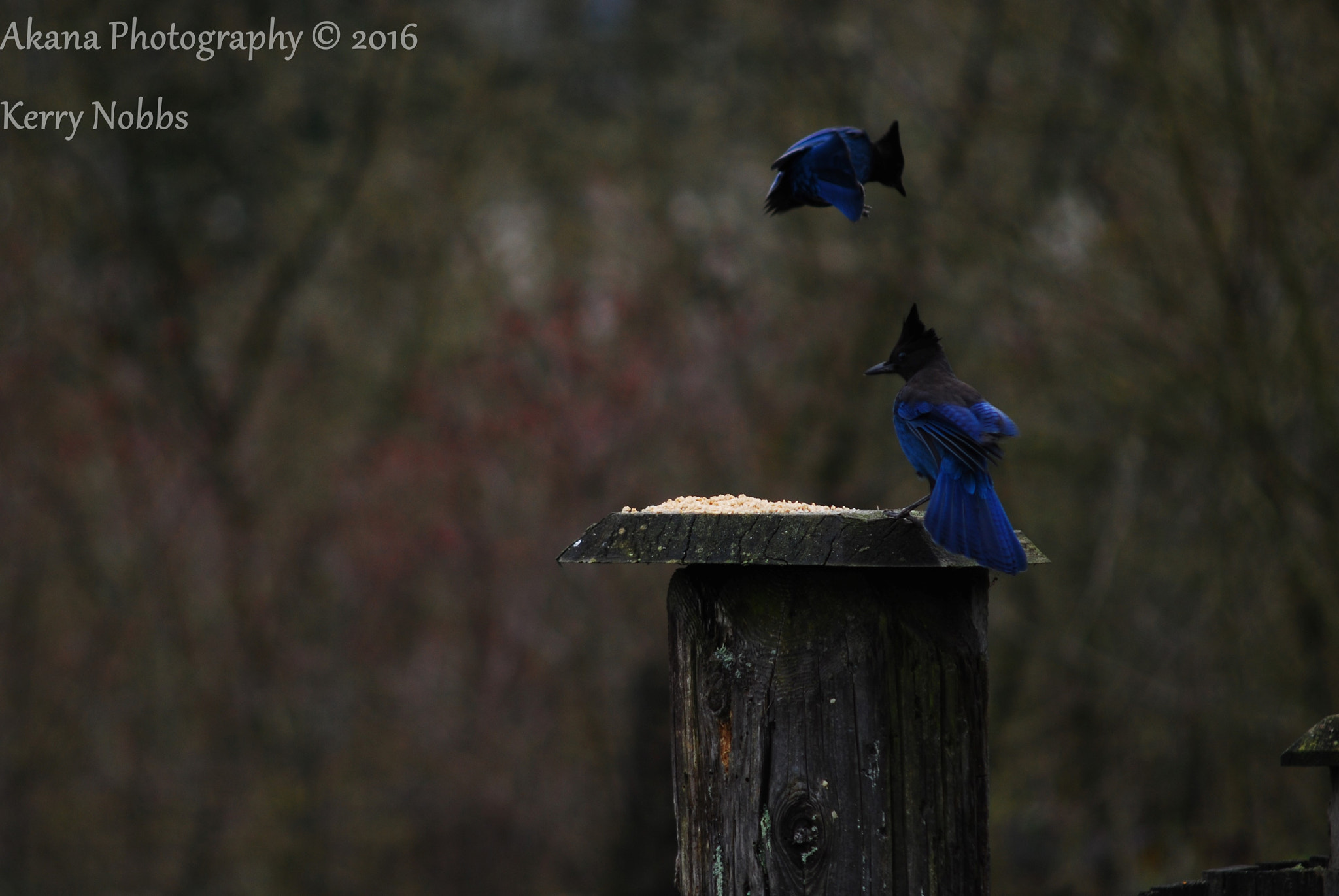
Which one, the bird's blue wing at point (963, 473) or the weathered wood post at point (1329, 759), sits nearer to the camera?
the weathered wood post at point (1329, 759)

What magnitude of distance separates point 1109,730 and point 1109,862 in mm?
727

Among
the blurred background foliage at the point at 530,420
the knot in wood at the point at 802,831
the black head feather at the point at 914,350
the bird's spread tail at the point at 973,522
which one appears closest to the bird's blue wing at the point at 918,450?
the bird's spread tail at the point at 973,522

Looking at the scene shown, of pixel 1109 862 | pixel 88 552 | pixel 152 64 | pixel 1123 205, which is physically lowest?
pixel 1109 862

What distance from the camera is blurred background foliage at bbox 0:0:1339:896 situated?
6.94m

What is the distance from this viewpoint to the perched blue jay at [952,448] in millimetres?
2021

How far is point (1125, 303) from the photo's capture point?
21.9 feet

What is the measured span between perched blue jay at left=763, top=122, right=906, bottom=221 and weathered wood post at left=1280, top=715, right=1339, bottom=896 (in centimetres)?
113

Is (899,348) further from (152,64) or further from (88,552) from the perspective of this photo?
(152,64)

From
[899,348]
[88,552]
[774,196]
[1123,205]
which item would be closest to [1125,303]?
[1123,205]

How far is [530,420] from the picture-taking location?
8.06m

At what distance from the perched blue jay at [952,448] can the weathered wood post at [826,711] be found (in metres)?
0.06

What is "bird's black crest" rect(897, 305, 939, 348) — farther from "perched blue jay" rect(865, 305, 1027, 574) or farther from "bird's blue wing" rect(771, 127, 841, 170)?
"bird's blue wing" rect(771, 127, 841, 170)

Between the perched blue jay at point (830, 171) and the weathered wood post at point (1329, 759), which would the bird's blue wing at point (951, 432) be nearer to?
the perched blue jay at point (830, 171)

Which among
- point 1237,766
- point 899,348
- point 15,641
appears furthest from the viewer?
point 15,641
